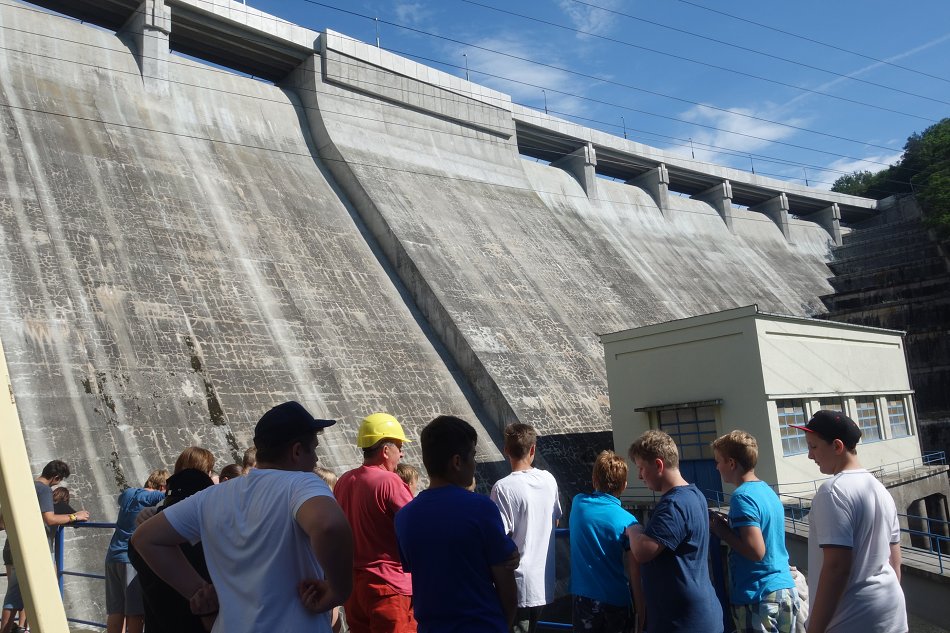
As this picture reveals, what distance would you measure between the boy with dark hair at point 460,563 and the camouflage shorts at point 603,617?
3.49 ft

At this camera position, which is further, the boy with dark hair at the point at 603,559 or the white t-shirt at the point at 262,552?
the boy with dark hair at the point at 603,559

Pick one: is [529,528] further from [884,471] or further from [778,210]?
[778,210]

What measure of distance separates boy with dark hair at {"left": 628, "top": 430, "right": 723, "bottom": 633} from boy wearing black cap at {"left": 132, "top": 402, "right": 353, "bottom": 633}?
1.54m

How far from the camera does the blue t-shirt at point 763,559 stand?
4105 millimetres

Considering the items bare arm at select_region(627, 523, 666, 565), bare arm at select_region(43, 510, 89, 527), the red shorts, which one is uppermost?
bare arm at select_region(43, 510, 89, 527)

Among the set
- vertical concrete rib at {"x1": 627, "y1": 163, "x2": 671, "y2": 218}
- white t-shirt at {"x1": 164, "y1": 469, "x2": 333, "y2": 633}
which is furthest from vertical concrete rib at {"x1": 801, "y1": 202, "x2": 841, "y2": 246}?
white t-shirt at {"x1": 164, "y1": 469, "x2": 333, "y2": 633}

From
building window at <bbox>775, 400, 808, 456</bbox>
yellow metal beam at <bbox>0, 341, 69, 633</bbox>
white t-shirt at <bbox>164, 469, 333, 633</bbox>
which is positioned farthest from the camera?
building window at <bbox>775, 400, 808, 456</bbox>

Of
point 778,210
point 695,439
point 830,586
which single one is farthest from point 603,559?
point 778,210

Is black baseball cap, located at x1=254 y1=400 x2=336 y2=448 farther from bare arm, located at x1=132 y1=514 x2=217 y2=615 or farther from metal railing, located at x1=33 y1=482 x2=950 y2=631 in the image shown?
metal railing, located at x1=33 y1=482 x2=950 y2=631

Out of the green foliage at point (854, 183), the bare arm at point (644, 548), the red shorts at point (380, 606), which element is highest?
the green foliage at point (854, 183)

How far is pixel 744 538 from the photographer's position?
4.06 m

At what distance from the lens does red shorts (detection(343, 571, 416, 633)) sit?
13.5 feet

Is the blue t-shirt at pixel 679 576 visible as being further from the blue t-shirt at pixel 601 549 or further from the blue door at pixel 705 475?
the blue door at pixel 705 475

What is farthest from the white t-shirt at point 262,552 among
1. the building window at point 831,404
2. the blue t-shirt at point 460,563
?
the building window at point 831,404
